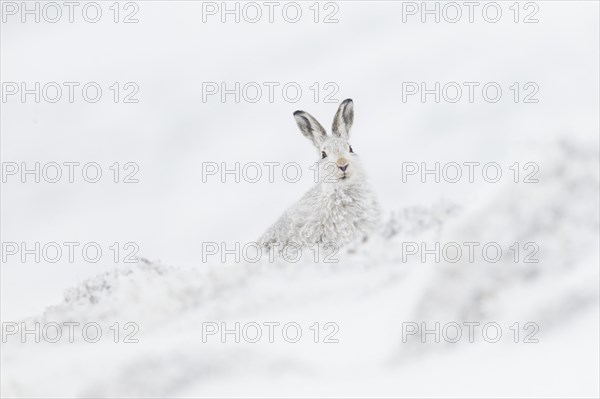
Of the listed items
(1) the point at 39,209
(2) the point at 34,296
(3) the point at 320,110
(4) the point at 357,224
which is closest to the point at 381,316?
(4) the point at 357,224

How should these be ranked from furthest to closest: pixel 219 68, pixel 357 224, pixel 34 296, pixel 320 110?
pixel 219 68 < pixel 320 110 < pixel 34 296 < pixel 357 224

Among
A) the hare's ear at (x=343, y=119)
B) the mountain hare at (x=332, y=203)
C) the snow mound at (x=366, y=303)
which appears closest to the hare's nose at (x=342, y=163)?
the mountain hare at (x=332, y=203)

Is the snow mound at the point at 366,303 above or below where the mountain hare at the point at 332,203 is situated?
A: below

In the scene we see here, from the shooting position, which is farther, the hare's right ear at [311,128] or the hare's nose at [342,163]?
the hare's right ear at [311,128]

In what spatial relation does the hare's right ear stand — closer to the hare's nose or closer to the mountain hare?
the mountain hare

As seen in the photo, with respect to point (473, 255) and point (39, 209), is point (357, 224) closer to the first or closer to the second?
point (473, 255)

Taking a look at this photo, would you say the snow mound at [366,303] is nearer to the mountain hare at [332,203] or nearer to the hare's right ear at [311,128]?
the mountain hare at [332,203]

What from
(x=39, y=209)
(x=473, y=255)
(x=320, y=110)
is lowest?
(x=473, y=255)

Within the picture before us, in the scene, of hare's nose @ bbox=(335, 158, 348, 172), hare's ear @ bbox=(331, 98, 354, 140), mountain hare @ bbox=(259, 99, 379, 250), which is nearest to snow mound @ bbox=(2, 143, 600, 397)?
mountain hare @ bbox=(259, 99, 379, 250)
